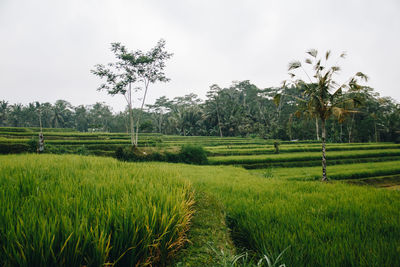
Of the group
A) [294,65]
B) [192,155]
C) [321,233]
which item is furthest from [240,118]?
[321,233]

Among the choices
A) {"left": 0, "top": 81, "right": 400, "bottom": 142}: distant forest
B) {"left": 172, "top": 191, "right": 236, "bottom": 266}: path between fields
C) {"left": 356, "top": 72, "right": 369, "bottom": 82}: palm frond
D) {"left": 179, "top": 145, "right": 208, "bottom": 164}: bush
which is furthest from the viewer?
{"left": 0, "top": 81, "right": 400, "bottom": 142}: distant forest

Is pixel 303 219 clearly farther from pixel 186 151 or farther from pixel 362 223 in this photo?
pixel 186 151

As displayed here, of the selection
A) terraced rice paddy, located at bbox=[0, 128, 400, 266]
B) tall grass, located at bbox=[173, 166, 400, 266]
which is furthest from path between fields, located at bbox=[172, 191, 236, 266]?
tall grass, located at bbox=[173, 166, 400, 266]

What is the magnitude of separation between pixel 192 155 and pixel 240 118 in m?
27.3

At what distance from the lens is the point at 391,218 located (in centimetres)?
264

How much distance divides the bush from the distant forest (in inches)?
576

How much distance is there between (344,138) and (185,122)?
34.2 metres

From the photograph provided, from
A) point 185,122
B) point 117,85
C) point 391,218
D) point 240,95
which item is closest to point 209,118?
point 185,122

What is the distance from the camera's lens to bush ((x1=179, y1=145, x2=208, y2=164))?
14.7 meters

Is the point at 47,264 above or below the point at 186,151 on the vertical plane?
above

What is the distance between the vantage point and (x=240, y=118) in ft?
131

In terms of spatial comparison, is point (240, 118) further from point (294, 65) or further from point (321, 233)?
point (321, 233)

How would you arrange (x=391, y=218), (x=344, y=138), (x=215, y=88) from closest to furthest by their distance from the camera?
(x=391, y=218) → (x=344, y=138) → (x=215, y=88)

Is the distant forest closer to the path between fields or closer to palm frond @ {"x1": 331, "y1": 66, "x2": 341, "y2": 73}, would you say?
palm frond @ {"x1": 331, "y1": 66, "x2": 341, "y2": 73}
